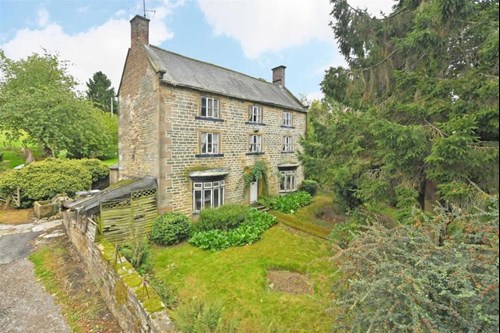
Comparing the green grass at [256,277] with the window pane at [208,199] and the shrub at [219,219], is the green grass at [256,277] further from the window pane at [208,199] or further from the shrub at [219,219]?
the window pane at [208,199]

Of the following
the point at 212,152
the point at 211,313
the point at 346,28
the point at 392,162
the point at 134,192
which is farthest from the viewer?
the point at 212,152

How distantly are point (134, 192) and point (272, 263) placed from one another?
732 cm

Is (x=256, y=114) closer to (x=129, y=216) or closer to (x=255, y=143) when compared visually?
(x=255, y=143)

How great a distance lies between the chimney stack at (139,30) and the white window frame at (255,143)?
8710 mm

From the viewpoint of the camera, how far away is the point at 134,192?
11750 mm

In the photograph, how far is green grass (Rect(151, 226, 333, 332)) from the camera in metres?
6.70

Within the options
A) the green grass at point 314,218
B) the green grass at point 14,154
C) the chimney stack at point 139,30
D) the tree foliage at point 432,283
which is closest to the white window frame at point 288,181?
the green grass at point 314,218

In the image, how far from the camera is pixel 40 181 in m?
17.0

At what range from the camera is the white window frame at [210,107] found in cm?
1405

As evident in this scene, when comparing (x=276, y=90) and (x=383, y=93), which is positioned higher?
(x=276, y=90)

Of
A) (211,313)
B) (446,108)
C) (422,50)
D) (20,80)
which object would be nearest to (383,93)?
(422,50)

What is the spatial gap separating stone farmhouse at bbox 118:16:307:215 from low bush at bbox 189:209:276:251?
7.45 feet

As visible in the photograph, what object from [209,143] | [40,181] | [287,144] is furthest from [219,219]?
[40,181]

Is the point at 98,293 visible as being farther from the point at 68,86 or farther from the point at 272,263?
the point at 68,86
